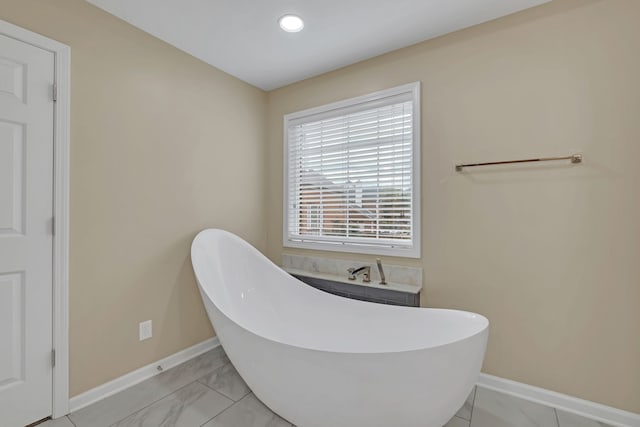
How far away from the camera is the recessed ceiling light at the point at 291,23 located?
1.95m

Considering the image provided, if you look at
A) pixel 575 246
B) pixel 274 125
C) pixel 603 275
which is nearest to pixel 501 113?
pixel 575 246

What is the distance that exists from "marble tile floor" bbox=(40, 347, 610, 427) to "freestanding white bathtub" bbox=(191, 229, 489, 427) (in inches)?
8.6

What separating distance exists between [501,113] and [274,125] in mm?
2040

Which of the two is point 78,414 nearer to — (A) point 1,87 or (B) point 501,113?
(A) point 1,87

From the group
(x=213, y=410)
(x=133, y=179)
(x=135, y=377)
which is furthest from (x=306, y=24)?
(x=135, y=377)

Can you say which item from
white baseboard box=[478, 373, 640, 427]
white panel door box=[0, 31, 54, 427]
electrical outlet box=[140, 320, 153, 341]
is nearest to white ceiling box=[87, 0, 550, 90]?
white panel door box=[0, 31, 54, 427]

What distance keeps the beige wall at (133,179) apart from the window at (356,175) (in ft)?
2.08

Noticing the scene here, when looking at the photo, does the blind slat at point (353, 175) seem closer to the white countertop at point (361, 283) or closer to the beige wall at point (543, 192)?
the beige wall at point (543, 192)

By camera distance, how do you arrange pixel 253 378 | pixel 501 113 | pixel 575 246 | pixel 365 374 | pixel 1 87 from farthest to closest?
pixel 501 113, pixel 575 246, pixel 253 378, pixel 1 87, pixel 365 374

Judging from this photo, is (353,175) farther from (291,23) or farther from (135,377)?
(135,377)

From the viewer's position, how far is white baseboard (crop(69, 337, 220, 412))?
177cm

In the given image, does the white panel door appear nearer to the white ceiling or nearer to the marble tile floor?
the marble tile floor

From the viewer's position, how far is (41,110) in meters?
1.62

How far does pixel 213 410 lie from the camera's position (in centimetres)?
174
